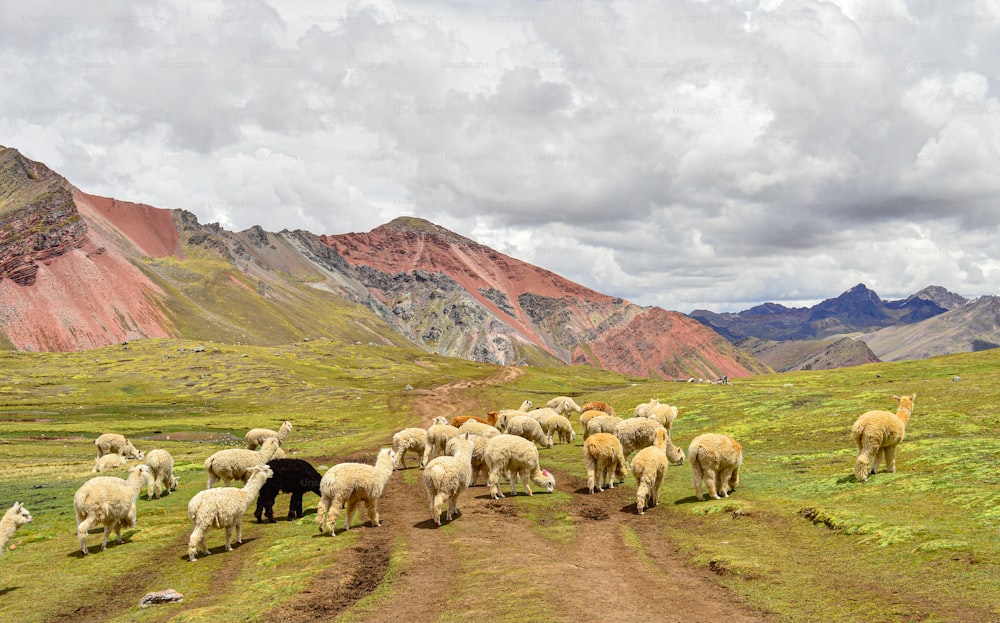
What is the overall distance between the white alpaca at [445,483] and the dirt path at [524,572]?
0.82m

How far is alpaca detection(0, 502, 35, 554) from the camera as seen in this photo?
21766mm

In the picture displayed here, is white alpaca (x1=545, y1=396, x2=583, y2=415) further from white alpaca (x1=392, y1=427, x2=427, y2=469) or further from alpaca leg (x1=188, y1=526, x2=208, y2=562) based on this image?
alpaca leg (x1=188, y1=526, x2=208, y2=562)

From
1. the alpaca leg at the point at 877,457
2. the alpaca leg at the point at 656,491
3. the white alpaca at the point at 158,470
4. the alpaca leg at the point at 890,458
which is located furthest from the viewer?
the white alpaca at the point at 158,470

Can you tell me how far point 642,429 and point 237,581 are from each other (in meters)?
25.2

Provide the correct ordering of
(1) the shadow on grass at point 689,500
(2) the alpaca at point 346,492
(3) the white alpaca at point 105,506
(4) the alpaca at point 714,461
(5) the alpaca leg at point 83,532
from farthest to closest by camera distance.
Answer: (1) the shadow on grass at point 689,500 < (4) the alpaca at point 714,461 < (2) the alpaca at point 346,492 < (3) the white alpaca at point 105,506 < (5) the alpaca leg at point 83,532

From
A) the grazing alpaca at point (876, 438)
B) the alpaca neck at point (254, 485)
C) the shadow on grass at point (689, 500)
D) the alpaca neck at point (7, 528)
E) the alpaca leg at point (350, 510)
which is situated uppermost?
the grazing alpaca at point (876, 438)

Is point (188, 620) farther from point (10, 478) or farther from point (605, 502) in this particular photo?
point (10, 478)

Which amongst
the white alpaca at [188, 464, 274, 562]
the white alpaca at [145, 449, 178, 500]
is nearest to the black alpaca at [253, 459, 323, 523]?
the white alpaca at [188, 464, 274, 562]

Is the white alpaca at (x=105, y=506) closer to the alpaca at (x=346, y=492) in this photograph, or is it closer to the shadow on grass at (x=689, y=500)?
the alpaca at (x=346, y=492)

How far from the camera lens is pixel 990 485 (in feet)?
73.7

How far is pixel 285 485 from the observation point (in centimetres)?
2895

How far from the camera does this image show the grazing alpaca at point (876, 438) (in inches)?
1025

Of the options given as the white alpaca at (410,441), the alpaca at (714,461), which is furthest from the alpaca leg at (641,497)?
the white alpaca at (410,441)

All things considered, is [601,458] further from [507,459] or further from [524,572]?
[524,572]
